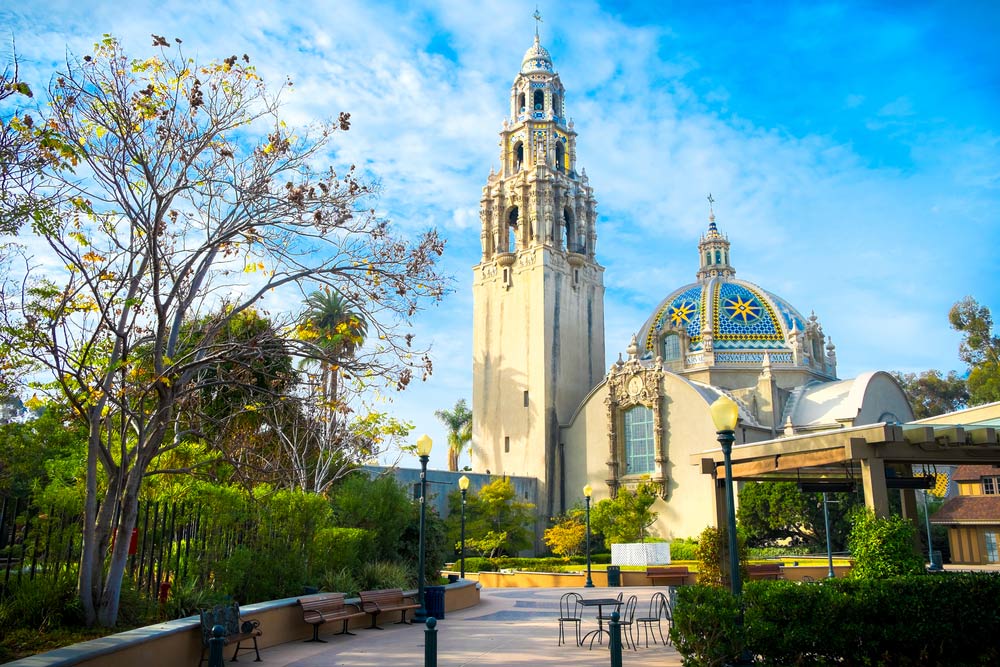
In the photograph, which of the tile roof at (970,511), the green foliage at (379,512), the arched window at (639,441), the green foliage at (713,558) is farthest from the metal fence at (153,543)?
the tile roof at (970,511)

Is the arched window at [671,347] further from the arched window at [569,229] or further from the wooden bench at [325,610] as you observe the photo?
the wooden bench at [325,610]

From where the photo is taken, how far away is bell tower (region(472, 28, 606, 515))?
47062 millimetres

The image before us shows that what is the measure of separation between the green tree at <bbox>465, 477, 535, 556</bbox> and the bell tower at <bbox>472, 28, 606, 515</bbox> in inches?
214

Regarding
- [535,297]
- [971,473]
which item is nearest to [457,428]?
[535,297]

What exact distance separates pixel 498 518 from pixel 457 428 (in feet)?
72.3

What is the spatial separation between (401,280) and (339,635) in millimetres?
6375

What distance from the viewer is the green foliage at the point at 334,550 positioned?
1577cm

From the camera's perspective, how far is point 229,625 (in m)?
10.7

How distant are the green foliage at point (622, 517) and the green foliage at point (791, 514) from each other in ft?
14.3

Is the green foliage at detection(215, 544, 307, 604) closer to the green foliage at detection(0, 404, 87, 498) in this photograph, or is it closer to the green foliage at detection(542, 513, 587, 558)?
the green foliage at detection(0, 404, 87, 498)

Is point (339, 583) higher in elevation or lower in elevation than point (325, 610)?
higher

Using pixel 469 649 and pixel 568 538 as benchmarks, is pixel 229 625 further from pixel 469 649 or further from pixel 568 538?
pixel 568 538

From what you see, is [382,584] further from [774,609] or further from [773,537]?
[773,537]

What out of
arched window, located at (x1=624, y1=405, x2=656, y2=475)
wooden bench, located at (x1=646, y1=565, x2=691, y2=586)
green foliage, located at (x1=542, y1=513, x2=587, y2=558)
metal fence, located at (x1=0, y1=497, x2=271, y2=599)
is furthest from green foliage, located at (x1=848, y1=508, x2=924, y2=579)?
arched window, located at (x1=624, y1=405, x2=656, y2=475)
